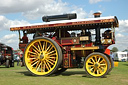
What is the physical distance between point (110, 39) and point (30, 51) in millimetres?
4560

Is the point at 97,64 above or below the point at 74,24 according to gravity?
below

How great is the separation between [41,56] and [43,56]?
0.11m

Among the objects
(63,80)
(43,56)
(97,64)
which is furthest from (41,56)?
(97,64)

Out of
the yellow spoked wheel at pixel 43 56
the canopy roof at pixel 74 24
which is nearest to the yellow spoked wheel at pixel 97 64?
the yellow spoked wheel at pixel 43 56

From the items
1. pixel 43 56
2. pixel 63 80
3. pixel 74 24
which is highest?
pixel 74 24

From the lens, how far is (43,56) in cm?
1105

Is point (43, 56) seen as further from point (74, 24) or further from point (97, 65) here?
point (97, 65)

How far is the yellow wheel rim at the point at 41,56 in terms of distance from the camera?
Answer: 1099 centimetres

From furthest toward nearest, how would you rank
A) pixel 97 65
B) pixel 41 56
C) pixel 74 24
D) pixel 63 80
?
pixel 41 56 → pixel 74 24 → pixel 97 65 → pixel 63 80

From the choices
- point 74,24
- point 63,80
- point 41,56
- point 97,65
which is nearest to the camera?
point 63,80

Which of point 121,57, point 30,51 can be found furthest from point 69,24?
point 121,57

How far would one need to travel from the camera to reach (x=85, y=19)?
10867 millimetres

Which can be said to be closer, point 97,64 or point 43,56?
point 97,64

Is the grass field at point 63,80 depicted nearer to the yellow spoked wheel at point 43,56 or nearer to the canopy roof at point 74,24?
the yellow spoked wheel at point 43,56
